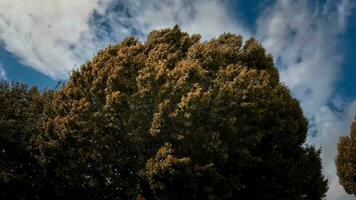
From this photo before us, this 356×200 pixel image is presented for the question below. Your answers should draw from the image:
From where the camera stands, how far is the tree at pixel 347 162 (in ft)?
145

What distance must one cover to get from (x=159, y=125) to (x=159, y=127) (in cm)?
27

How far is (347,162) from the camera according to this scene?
4503 cm

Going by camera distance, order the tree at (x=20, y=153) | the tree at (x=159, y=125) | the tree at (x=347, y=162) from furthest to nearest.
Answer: the tree at (x=347, y=162) < the tree at (x=20, y=153) < the tree at (x=159, y=125)

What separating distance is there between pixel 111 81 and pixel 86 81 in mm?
2836

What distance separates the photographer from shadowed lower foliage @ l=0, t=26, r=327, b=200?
28.9m

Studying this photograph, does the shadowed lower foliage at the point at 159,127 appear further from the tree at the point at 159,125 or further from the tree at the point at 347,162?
the tree at the point at 347,162

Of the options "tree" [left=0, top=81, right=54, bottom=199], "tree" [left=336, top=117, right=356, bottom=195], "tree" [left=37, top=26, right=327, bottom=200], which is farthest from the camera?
"tree" [left=336, top=117, right=356, bottom=195]

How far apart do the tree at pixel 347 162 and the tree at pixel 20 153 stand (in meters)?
25.6

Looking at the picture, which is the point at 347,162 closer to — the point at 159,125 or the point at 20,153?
the point at 159,125

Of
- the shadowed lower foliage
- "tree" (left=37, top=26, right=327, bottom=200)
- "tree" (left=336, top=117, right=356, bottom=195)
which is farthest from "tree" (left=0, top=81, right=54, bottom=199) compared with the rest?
"tree" (left=336, top=117, right=356, bottom=195)

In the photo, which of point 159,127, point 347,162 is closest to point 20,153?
point 159,127

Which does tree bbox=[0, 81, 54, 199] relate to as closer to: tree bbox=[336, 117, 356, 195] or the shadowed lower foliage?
the shadowed lower foliage

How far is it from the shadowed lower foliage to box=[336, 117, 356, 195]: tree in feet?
38.4

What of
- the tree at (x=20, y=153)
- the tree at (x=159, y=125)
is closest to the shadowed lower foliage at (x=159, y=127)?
the tree at (x=159, y=125)
